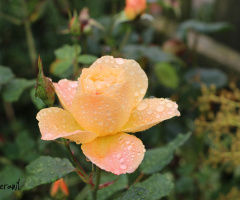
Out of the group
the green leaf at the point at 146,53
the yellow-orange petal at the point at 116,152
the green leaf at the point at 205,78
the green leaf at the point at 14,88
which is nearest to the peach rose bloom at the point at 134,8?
the green leaf at the point at 146,53

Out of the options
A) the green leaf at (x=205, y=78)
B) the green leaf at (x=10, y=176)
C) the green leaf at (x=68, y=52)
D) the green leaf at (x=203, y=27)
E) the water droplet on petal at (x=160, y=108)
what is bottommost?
the green leaf at (x=205, y=78)

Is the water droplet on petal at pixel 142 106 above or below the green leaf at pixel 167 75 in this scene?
above

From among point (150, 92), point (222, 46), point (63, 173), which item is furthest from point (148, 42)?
point (63, 173)

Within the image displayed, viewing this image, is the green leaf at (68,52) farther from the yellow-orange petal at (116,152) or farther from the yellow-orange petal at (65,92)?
the yellow-orange petal at (116,152)

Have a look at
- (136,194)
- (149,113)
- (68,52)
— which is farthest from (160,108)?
(68,52)

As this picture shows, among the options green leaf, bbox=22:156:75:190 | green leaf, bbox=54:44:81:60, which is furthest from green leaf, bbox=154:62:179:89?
green leaf, bbox=22:156:75:190

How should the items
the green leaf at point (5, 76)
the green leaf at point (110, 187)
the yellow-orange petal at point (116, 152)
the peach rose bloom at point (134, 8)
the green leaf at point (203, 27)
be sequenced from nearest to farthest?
the yellow-orange petal at point (116, 152) → the green leaf at point (110, 187) → the green leaf at point (5, 76) → the peach rose bloom at point (134, 8) → the green leaf at point (203, 27)

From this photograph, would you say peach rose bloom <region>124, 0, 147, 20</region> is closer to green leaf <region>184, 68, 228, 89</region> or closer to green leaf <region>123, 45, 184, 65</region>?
green leaf <region>123, 45, 184, 65</region>
